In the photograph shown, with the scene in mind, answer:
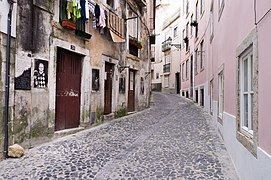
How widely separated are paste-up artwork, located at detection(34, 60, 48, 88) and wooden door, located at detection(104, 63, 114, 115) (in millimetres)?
4109

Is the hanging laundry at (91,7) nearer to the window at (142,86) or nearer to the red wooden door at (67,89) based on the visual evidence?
the red wooden door at (67,89)

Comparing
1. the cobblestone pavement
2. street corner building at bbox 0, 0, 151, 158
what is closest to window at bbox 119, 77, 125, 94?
street corner building at bbox 0, 0, 151, 158

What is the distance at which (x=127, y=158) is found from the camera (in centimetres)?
534

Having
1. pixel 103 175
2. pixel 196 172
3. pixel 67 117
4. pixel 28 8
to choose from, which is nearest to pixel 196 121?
pixel 67 117

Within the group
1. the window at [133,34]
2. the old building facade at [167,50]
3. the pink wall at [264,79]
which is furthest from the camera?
the old building facade at [167,50]

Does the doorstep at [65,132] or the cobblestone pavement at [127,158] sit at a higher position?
the doorstep at [65,132]

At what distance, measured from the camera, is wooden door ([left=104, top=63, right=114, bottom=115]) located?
10477 mm

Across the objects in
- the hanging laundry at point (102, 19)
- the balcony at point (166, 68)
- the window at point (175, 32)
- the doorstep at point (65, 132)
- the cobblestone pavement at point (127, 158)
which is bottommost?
the cobblestone pavement at point (127, 158)

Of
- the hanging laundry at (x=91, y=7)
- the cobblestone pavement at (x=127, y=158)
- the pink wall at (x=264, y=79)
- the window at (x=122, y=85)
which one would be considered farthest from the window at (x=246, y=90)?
Answer: the window at (x=122, y=85)

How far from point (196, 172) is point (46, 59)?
14.7ft

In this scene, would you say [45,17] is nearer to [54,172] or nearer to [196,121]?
[54,172]

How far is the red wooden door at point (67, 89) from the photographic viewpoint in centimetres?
746

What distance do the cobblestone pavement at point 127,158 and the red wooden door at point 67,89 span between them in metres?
0.60

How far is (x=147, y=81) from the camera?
54.0 ft
